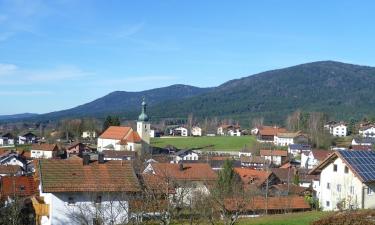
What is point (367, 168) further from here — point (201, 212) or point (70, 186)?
point (70, 186)

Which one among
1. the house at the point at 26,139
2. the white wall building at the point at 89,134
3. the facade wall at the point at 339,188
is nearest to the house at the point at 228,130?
the white wall building at the point at 89,134

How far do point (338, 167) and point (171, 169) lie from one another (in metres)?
18.0

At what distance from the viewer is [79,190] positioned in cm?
3148

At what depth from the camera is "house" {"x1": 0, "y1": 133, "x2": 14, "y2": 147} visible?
430ft

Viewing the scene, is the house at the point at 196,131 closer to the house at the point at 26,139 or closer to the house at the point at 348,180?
the house at the point at 26,139

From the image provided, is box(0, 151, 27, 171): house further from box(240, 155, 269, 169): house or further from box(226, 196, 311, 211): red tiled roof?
box(226, 196, 311, 211): red tiled roof

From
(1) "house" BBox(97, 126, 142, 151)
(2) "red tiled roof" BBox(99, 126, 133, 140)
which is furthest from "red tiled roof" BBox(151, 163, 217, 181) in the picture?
(2) "red tiled roof" BBox(99, 126, 133, 140)

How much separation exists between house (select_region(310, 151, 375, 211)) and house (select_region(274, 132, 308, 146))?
85.0 meters

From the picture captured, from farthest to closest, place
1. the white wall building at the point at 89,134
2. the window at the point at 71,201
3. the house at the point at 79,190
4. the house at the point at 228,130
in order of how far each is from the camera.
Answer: the house at the point at 228,130 < the white wall building at the point at 89,134 < the window at the point at 71,201 < the house at the point at 79,190

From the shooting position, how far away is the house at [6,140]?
131 m

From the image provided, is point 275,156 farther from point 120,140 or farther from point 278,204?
point 278,204

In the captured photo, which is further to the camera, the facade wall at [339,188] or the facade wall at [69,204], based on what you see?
the facade wall at [339,188]

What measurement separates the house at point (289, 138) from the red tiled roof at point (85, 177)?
92352 millimetres

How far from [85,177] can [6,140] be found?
10762 centimetres
